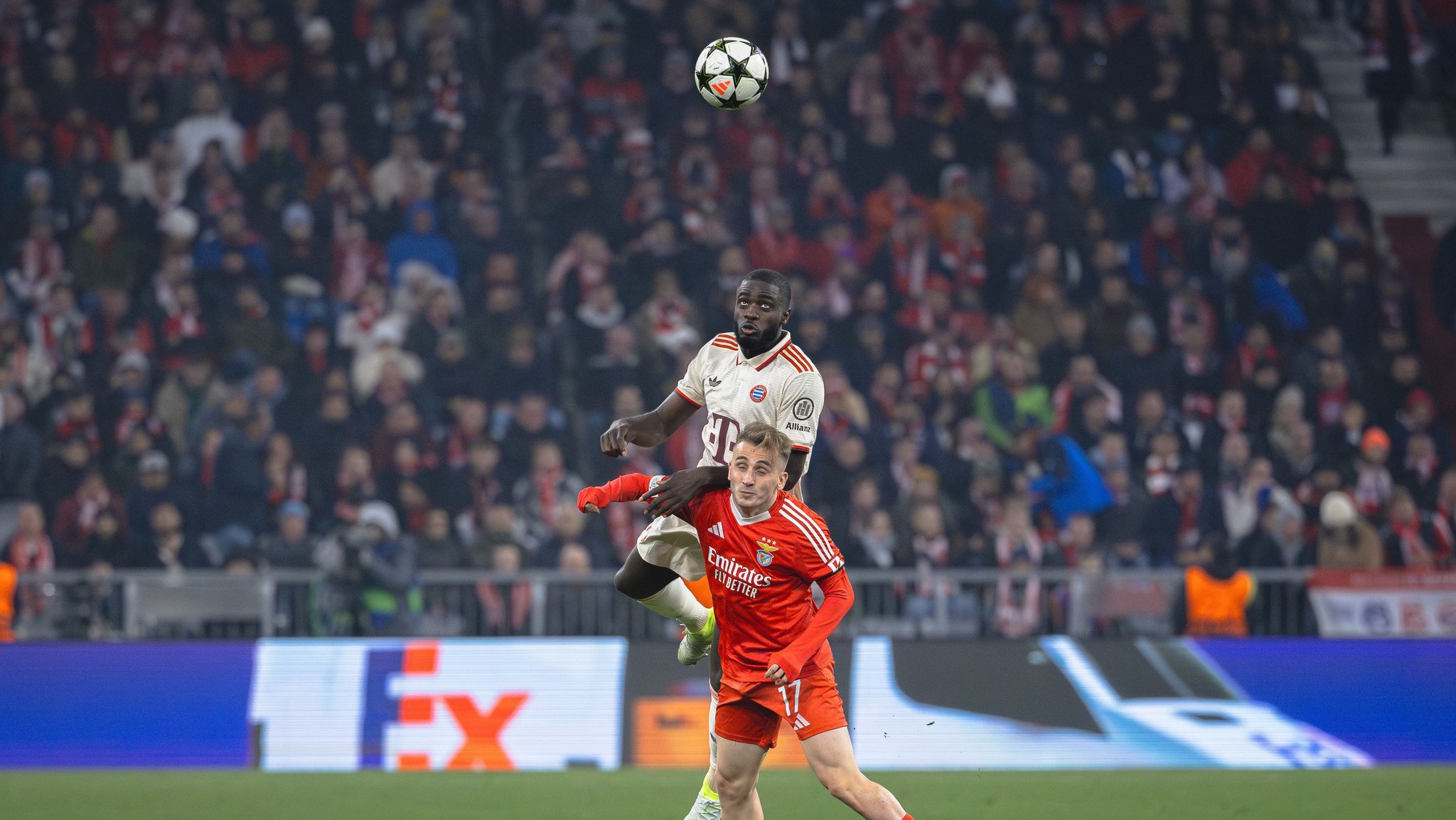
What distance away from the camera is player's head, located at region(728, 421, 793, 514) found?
6.60 meters

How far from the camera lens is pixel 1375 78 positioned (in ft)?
66.5

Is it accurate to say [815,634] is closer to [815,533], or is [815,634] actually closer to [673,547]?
[815,533]

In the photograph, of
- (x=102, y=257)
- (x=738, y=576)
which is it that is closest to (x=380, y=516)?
(x=102, y=257)

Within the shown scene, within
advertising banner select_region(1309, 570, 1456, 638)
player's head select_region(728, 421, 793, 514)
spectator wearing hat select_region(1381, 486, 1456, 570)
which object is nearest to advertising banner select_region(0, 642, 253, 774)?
player's head select_region(728, 421, 793, 514)

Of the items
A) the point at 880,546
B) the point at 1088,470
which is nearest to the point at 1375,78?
the point at 1088,470

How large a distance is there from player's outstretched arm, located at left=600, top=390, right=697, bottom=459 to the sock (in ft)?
2.31

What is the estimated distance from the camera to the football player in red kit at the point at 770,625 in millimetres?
6586

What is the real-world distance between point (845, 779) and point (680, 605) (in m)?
1.73

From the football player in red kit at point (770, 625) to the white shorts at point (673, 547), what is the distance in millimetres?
799

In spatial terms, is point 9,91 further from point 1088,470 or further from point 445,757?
point 1088,470

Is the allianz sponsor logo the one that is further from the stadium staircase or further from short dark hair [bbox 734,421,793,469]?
the stadium staircase

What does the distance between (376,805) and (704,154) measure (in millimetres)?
9756

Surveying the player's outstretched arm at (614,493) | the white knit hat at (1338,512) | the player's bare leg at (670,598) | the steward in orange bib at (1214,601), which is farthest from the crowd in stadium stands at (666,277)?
the player's outstretched arm at (614,493)

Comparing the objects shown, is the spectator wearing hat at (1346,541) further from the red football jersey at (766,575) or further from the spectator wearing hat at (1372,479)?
the red football jersey at (766,575)
